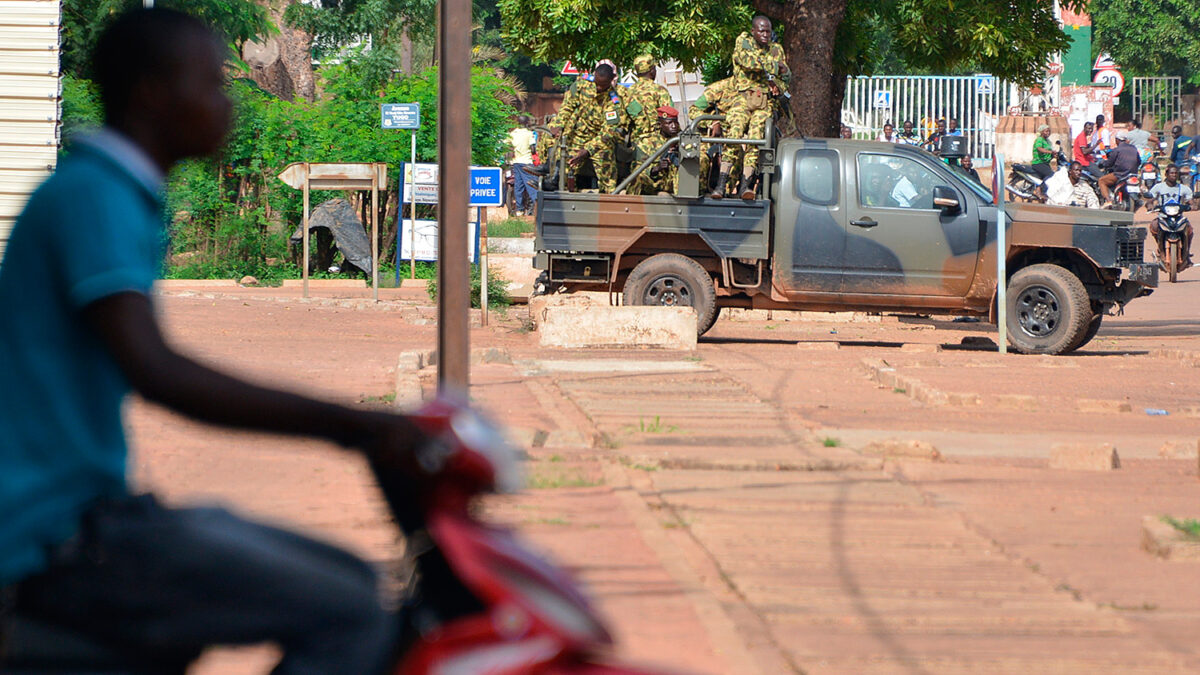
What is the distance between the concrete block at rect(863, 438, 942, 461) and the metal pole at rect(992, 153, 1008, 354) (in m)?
5.26

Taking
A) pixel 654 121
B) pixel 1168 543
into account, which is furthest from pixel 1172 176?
pixel 1168 543

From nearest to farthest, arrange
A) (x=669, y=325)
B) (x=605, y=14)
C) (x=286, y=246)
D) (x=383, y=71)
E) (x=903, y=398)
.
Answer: (x=903, y=398) < (x=669, y=325) < (x=605, y=14) < (x=286, y=246) < (x=383, y=71)

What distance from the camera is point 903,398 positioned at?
998cm

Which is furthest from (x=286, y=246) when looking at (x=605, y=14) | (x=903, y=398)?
(x=903, y=398)

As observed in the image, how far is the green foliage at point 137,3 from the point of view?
21359 millimetres

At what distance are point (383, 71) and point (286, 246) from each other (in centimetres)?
847

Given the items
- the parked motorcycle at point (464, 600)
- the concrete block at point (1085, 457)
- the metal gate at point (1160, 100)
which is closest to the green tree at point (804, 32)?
the concrete block at point (1085, 457)

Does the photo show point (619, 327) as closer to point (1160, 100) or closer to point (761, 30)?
point (761, 30)

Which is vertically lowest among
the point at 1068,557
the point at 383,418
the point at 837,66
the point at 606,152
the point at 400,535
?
the point at 1068,557

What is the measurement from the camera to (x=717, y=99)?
14.2m

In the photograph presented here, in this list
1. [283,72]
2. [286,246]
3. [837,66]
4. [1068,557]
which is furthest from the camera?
[283,72]

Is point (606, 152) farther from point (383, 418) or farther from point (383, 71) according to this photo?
point (383, 71)

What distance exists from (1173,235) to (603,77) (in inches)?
493

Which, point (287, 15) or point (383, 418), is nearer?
point (383, 418)
